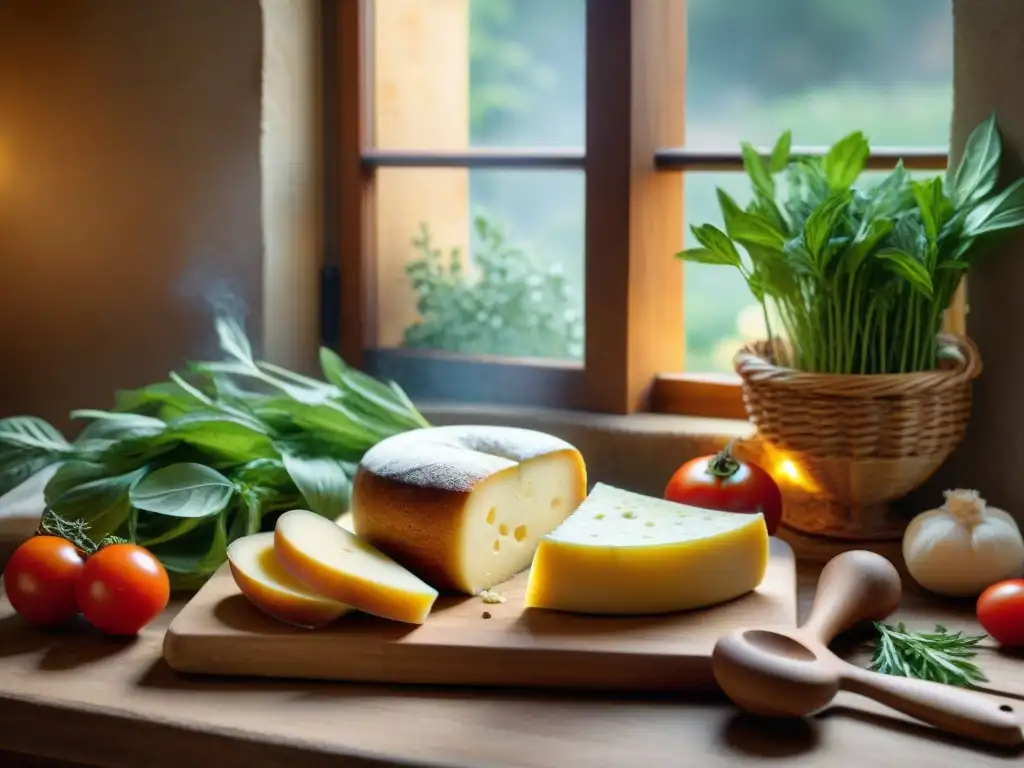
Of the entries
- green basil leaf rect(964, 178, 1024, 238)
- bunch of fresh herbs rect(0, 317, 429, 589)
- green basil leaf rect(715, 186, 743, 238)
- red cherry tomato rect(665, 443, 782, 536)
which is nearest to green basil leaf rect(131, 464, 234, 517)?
bunch of fresh herbs rect(0, 317, 429, 589)

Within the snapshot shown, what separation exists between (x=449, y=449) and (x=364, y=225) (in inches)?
22.7

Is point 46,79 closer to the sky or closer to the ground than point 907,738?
closer to the sky

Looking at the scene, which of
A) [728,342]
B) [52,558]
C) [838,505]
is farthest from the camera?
[728,342]

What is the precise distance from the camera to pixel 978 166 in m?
1.37

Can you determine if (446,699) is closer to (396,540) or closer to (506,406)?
(396,540)

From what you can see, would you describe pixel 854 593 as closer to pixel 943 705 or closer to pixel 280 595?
pixel 943 705

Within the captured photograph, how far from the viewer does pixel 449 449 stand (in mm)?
1323

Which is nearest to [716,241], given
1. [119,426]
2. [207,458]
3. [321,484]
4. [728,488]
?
[728,488]

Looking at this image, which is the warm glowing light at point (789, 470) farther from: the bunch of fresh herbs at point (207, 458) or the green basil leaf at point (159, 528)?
the green basil leaf at point (159, 528)

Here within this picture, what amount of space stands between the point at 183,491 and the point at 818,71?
893 mm

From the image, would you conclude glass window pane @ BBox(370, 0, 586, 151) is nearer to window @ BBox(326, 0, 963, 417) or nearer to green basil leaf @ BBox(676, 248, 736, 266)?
window @ BBox(326, 0, 963, 417)

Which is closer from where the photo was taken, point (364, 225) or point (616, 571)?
point (616, 571)

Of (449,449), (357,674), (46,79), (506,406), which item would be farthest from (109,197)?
(357,674)

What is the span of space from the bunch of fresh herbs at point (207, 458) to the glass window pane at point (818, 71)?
56 cm
